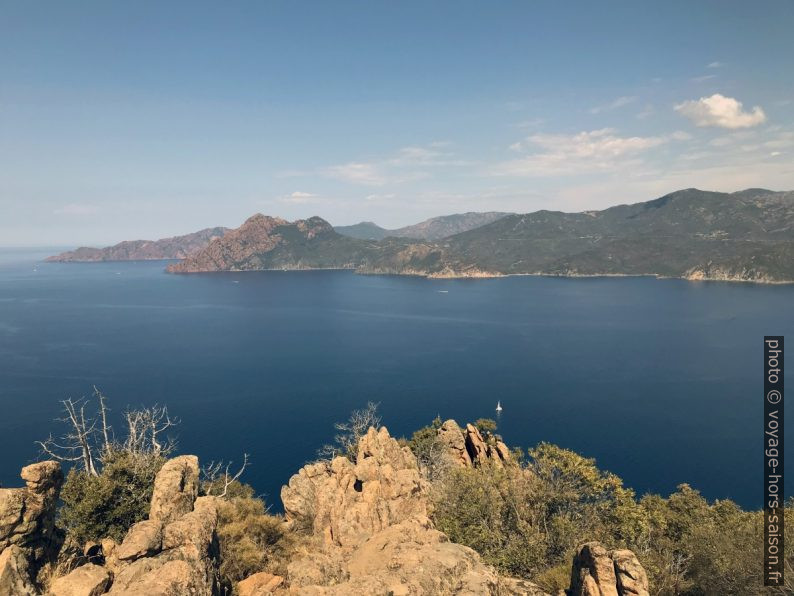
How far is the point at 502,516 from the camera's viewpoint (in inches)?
1312

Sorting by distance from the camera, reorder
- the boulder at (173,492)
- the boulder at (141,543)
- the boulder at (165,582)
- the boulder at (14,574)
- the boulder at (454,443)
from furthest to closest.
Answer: the boulder at (454,443) → the boulder at (173,492) → the boulder at (141,543) → the boulder at (14,574) → the boulder at (165,582)

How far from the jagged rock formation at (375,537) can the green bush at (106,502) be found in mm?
12148

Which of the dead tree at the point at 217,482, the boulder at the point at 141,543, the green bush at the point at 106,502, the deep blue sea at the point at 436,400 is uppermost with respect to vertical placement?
the boulder at the point at 141,543

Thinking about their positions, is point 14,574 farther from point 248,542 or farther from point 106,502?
point 248,542

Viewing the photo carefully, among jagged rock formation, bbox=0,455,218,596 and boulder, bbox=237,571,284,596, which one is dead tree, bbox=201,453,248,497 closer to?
boulder, bbox=237,571,284,596

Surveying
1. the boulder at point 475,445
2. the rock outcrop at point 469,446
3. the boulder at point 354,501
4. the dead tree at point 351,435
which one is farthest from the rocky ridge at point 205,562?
the boulder at point 475,445

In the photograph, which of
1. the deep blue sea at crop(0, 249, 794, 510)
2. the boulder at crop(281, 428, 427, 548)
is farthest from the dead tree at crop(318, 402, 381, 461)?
the boulder at crop(281, 428, 427, 548)

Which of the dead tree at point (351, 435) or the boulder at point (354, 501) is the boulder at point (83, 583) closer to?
the boulder at point (354, 501)

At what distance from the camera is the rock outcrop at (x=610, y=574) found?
19.0 meters

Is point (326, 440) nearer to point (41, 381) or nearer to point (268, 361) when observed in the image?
point (268, 361)

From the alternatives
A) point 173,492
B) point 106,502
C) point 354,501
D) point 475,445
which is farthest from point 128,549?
point 475,445

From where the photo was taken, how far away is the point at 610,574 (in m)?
19.7

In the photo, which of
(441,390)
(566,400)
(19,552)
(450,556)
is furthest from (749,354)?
(19,552)

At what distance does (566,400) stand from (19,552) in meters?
146
